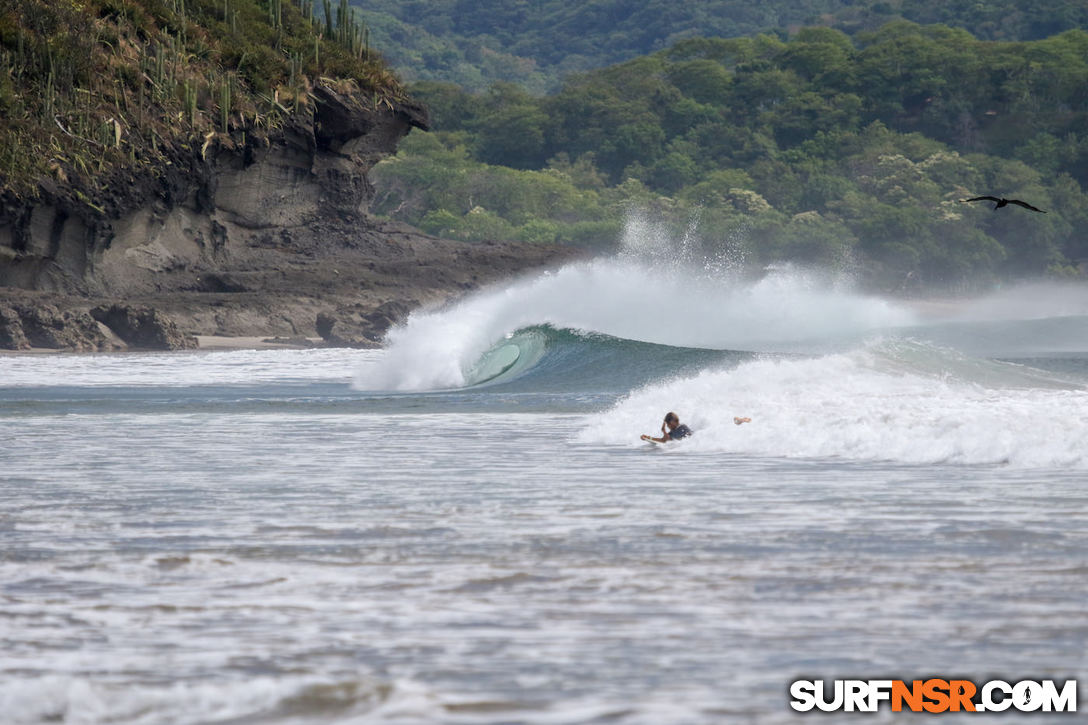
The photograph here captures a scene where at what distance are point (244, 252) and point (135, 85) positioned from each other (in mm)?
6361

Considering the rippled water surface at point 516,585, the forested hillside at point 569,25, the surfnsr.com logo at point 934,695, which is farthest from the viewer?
the forested hillside at point 569,25

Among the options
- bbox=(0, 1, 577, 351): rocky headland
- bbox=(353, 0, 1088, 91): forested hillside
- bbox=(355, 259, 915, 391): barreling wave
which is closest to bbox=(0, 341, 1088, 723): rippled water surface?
bbox=(355, 259, 915, 391): barreling wave

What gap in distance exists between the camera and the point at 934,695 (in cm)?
470

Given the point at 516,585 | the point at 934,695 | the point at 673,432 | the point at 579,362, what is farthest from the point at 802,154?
the point at 934,695

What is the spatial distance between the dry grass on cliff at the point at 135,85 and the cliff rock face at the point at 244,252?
0.48 meters

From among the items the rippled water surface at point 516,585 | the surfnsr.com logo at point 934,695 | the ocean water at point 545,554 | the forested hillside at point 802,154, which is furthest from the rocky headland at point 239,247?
the forested hillside at point 802,154

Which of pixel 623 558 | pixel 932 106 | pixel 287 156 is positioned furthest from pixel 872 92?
pixel 623 558

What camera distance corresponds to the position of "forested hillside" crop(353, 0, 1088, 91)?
461 ft

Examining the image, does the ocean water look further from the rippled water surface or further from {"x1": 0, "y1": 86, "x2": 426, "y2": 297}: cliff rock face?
{"x1": 0, "y1": 86, "x2": 426, "y2": 297}: cliff rock face

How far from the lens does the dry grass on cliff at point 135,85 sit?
3741 cm

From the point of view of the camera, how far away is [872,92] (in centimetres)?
10300

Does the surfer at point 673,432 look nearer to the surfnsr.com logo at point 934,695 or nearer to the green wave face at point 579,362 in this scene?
the green wave face at point 579,362

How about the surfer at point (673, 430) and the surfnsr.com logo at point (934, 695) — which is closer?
the surfnsr.com logo at point (934, 695)

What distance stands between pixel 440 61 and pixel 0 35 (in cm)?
11372
